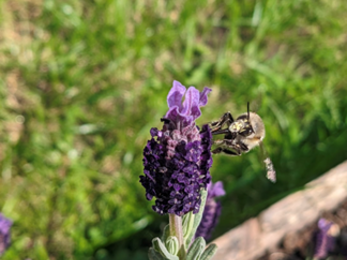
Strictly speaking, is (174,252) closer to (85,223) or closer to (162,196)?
(162,196)

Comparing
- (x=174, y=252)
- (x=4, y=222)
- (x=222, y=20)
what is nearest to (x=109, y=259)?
(x=4, y=222)

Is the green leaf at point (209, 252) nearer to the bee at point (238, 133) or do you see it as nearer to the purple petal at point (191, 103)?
the bee at point (238, 133)

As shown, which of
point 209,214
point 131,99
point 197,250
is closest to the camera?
point 197,250

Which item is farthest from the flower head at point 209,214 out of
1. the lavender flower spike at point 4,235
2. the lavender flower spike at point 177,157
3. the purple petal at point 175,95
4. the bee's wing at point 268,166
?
the lavender flower spike at point 4,235

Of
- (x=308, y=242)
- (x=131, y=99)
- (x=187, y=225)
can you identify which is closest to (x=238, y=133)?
(x=187, y=225)

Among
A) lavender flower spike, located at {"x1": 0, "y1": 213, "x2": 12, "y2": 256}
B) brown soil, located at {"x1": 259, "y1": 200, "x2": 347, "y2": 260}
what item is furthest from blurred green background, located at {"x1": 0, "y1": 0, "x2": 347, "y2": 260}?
lavender flower spike, located at {"x1": 0, "y1": 213, "x2": 12, "y2": 256}

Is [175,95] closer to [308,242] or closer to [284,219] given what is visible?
[284,219]

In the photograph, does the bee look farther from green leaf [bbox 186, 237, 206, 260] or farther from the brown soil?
the brown soil
